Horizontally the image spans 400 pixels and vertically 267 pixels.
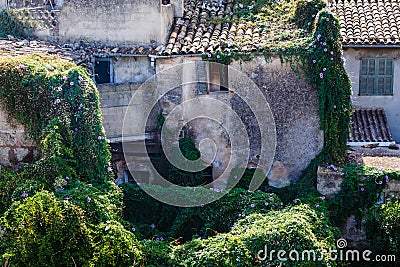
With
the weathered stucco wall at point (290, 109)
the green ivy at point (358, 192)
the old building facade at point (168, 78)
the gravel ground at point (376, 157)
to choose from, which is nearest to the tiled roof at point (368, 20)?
the weathered stucco wall at point (290, 109)

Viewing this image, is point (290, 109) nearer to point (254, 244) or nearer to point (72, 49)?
point (254, 244)

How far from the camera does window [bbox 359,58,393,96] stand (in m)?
23.9

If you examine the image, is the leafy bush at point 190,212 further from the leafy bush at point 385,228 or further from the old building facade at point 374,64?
the old building facade at point 374,64

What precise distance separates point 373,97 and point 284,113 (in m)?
3.39

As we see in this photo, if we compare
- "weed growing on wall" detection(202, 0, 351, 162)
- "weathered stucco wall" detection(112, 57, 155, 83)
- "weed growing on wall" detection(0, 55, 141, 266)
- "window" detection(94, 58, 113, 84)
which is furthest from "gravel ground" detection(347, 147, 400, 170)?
"window" detection(94, 58, 113, 84)

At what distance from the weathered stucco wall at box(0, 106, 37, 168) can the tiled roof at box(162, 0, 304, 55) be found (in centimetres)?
463

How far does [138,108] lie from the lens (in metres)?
22.5

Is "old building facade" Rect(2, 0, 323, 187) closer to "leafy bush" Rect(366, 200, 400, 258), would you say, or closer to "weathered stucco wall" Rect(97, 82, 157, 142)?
"weathered stucco wall" Rect(97, 82, 157, 142)

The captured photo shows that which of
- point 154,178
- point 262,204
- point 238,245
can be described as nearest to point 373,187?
point 262,204

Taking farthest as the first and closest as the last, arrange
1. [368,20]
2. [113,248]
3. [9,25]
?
[368,20] < [9,25] < [113,248]

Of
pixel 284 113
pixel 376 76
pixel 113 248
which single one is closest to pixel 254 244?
pixel 113 248

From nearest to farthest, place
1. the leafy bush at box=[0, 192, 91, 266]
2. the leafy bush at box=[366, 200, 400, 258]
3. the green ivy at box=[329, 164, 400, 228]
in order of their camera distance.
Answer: the leafy bush at box=[0, 192, 91, 266] < the leafy bush at box=[366, 200, 400, 258] < the green ivy at box=[329, 164, 400, 228]

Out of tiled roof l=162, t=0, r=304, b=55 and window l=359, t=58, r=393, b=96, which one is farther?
window l=359, t=58, r=393, b=96

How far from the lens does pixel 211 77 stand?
74.3ft
